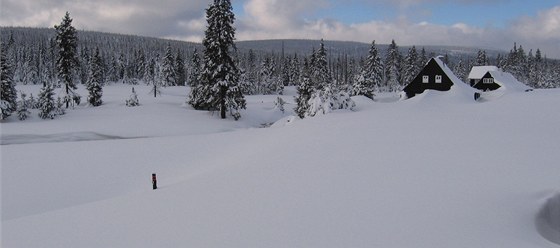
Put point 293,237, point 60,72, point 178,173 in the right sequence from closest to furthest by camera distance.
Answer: point 293,237 → point 178,173 → point 60,72

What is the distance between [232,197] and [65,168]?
11.9m

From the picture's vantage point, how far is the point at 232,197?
1016 cm

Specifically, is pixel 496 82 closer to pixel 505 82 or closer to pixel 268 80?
pixel 505 82

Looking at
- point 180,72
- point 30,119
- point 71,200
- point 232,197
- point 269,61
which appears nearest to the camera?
point 232,197

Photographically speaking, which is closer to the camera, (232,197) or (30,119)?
(232,197)

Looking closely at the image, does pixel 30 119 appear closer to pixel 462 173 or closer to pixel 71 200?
pixel 71 200

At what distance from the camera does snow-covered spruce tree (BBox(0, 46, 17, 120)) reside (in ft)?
135

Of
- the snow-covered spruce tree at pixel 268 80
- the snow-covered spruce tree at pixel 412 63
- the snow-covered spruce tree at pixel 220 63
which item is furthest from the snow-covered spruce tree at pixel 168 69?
the snow-covered spruce tree at pixel 412 63

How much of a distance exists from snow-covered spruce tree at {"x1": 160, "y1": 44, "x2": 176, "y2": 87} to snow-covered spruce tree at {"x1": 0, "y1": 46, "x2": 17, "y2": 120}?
46.8 meters

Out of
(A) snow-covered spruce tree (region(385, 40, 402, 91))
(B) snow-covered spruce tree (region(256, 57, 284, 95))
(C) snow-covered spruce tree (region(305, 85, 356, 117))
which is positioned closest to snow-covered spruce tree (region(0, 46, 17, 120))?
(C) snow-covered spruce tree (region(305, 85, 356, 117))

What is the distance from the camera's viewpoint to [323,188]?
10.1 meters

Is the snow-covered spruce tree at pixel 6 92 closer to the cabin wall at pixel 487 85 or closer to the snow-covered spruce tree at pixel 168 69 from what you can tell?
the snow-covered spruce tree at pixel 168 69

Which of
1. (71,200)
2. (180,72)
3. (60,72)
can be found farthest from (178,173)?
(180,72)

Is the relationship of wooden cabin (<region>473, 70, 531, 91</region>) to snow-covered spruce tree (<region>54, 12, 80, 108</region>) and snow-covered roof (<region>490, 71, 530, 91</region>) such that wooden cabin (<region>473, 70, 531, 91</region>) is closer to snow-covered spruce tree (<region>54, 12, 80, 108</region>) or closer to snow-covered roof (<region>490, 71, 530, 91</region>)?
snow-covered roof (<region>490, 71, 530, 91</region>)
